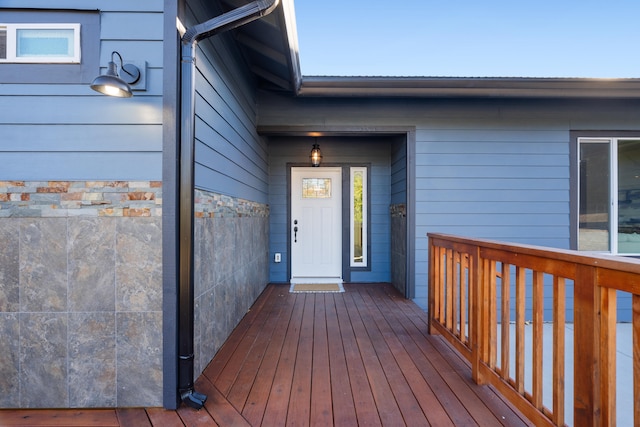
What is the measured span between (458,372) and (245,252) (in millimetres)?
2127

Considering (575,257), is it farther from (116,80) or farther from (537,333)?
(116,80)

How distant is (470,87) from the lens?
3234 millimetres

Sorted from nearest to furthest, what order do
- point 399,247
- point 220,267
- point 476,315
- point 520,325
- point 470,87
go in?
1. point 520,325
2. point 476,315
3. point 220,267
4. point 470,87
5. point 399,247

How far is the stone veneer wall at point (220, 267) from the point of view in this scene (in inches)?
75.9

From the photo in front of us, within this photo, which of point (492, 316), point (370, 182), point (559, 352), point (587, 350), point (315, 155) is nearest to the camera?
point (587, 350)

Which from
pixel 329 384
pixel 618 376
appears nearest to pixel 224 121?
pixel 329 384

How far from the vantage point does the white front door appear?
4570 millimetres

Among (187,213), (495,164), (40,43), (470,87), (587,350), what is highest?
(470,87)

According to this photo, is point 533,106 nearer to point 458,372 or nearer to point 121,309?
point 458,372

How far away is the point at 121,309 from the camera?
163 cm

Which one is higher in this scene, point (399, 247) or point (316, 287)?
point (399, 247)

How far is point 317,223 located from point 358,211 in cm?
66

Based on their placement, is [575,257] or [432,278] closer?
[575,257]

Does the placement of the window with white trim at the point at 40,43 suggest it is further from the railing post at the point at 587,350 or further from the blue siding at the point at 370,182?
the blue siding at the point at 370,182
